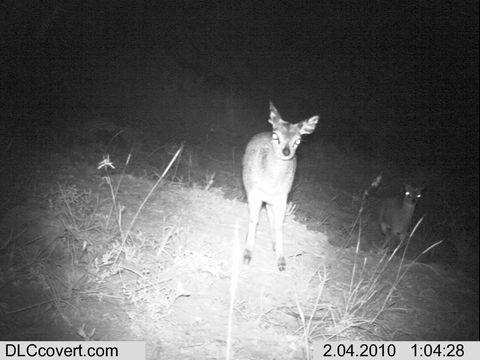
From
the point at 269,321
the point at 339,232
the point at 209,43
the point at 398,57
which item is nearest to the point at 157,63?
the point at 209,43

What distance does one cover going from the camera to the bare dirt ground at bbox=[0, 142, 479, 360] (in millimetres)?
→ 4242

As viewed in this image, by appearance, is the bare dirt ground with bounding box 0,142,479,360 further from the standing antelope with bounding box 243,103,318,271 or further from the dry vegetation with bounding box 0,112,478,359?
the standing antelope with bounding box 243,103,318,271

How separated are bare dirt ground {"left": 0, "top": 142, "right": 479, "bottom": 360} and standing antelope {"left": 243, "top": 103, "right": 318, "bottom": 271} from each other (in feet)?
1.22

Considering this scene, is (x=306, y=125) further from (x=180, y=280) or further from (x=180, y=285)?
(x=180, y=285)

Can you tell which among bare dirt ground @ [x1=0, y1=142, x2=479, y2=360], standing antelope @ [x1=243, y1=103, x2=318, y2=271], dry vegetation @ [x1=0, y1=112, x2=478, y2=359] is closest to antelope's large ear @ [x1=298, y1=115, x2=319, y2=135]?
standing antelope @ [x1=243, y1=103, x2=318, y2=271]

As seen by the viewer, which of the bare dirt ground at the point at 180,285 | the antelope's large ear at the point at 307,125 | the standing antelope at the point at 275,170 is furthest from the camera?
the antelope's large ear at the point at 307,125

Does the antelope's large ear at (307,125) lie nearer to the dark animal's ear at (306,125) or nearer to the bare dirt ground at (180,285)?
the dark animal's ear at (306,125)

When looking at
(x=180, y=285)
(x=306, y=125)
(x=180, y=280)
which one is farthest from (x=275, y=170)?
(x=180, y=285)

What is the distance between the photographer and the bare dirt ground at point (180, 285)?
4.24 metres

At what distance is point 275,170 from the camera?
21.2 ft

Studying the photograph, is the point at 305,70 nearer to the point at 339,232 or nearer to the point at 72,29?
the point at 72,29

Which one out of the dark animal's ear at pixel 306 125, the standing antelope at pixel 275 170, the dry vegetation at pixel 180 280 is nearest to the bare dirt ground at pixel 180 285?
the dry vegetation at pixel 180 280

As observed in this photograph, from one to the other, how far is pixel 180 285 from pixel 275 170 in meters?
2.55

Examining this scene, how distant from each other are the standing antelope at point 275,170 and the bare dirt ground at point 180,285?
1.22 ft
